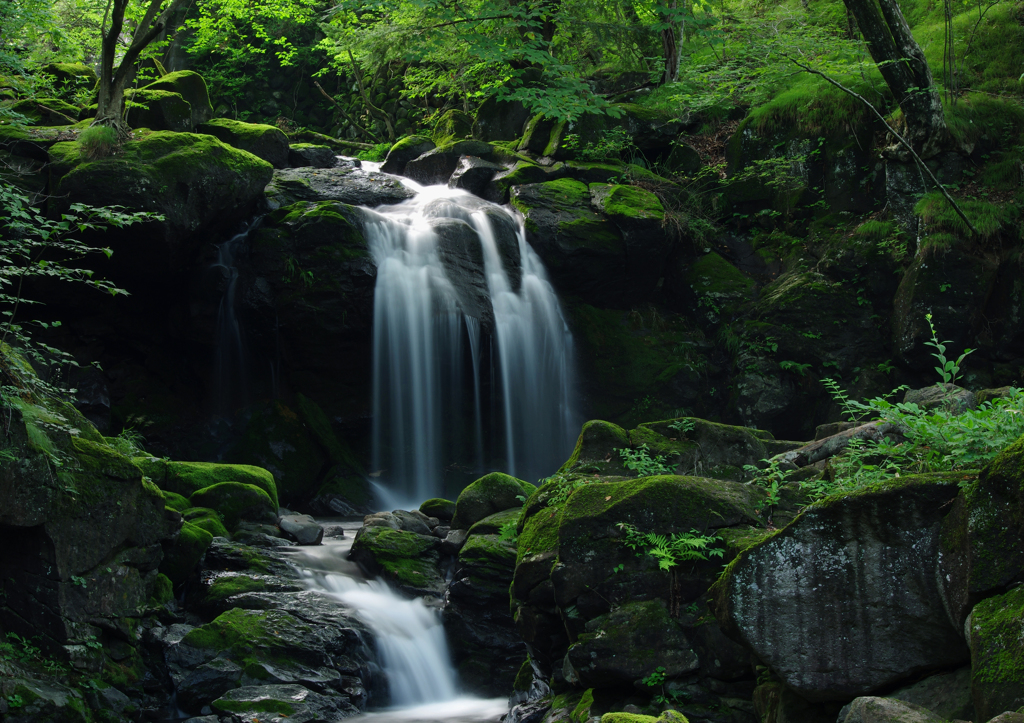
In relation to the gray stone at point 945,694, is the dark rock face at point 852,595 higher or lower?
higher

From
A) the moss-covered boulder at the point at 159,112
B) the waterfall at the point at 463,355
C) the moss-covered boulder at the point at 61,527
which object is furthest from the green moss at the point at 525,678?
the moss-covered boulder at the point at 159,112

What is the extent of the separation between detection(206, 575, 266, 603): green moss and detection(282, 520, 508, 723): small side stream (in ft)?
1.80

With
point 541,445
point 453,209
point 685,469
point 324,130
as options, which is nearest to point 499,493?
point 685,469

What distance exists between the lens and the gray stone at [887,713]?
8.08 feet

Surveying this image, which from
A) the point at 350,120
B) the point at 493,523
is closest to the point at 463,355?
the point at 493,523

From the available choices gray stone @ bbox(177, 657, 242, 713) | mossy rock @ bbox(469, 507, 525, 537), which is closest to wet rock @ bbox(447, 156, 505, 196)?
mossy rock @ bbox(469, 507, 525, 537)

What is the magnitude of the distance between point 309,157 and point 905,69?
1119 centimetres

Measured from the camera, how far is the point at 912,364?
12000 mm

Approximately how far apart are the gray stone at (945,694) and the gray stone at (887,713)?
0.97 feet

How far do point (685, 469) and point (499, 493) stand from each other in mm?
2971

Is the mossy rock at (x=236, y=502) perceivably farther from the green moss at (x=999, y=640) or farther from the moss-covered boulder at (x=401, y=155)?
the moss-covered boulder at (x=401, y=155)

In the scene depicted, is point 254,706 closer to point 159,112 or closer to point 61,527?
point 61,527

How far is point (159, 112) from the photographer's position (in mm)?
13648

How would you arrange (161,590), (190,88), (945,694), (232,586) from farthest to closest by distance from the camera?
1. (190,88)
2. (232,586)
3. (161,590)
4. (945,694)
